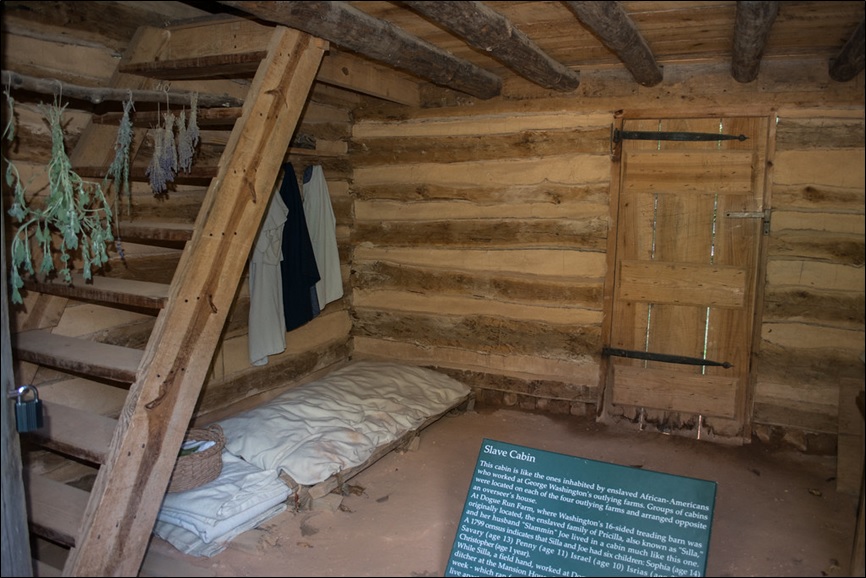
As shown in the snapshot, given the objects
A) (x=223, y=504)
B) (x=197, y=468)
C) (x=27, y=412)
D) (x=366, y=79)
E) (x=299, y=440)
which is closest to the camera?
(x=27, y=412)

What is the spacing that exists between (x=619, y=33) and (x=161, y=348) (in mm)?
2495

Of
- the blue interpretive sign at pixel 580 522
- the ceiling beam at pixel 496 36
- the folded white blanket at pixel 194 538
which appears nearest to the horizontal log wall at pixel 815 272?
the ceiling beam at pixel 496 36

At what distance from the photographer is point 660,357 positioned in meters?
4.52

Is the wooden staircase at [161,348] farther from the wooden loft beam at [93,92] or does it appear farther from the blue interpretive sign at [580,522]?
the blue interpretive sign at [580,522]

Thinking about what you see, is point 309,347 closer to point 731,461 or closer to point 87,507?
point 87,507

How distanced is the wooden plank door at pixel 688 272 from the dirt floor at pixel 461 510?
1.03ft

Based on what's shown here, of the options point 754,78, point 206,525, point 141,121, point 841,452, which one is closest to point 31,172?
point 141,121

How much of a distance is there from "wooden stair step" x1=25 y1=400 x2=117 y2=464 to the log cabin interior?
16 mm

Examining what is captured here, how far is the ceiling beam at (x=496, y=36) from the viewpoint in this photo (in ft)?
9.13

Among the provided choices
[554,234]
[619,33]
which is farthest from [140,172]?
[554,234]

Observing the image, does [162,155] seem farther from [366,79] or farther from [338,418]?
[338,418]

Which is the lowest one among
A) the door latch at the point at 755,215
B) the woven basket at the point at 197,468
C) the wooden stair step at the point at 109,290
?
the woven basket at the point at 197,468

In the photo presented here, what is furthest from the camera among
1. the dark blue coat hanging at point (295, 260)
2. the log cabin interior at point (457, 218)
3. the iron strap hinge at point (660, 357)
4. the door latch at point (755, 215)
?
the dark blue coat hanging at point (295, 260)

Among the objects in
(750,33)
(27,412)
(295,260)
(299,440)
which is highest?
(750,33)
